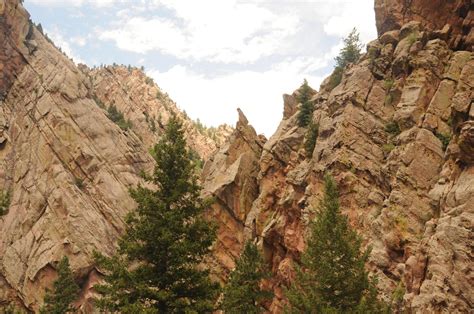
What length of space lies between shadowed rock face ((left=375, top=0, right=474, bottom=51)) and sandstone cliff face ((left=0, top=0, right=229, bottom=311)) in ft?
126

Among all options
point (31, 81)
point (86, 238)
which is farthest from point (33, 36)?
point (86, 238)

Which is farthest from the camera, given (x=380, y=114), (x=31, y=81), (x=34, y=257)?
(x=31, y=81)

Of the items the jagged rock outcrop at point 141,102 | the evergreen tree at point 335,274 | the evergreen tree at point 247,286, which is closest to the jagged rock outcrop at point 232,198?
the evergreen tree at point 247,286

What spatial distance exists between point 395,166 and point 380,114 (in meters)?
7.53

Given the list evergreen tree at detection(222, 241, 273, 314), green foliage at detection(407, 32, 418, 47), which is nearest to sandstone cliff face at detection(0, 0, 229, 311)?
evergreen tree at detection(222, 241, 273, 314)

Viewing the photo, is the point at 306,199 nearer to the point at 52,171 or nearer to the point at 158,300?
the point at 158,300

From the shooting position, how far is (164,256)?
15969mm

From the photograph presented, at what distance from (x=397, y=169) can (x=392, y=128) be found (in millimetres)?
5965

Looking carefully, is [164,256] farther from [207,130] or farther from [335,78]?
[207,130]

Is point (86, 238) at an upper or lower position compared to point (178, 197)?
upper

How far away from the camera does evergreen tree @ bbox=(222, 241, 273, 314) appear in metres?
29.8

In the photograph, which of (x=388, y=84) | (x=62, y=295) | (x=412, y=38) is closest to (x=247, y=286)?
(x=62, y=295)

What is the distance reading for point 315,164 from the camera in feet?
122

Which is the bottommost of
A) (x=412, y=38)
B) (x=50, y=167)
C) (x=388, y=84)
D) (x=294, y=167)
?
(x=294, y=167)
